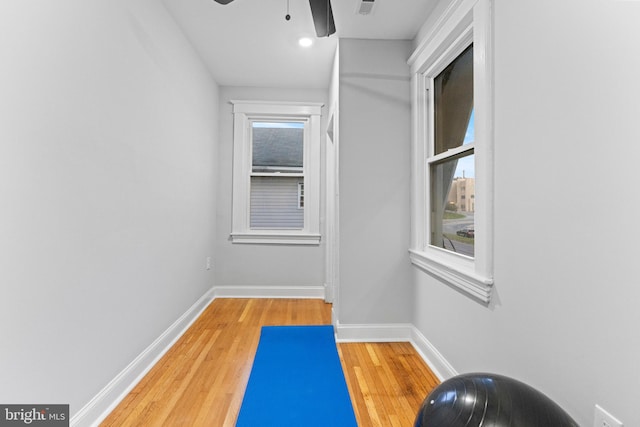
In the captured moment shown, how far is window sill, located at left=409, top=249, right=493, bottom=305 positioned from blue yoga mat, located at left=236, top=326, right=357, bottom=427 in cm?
92

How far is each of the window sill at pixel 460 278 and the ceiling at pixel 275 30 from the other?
1823 millimetres

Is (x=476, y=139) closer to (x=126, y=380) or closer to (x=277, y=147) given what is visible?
(x=126, y=380)

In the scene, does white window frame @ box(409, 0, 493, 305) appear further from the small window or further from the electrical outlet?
the small window

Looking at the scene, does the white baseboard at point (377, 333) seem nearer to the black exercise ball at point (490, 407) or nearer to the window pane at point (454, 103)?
the window pane at point (454, 103)

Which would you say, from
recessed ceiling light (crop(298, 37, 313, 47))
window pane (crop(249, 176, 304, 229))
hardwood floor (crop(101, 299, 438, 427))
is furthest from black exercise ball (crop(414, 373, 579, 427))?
window pane (crop(249, 176, 304, 229))

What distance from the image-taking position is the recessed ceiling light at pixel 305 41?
9.50 ft

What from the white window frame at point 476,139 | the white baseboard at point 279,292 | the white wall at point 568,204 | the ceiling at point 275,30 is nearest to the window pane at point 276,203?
the white baseboard at point 279,292

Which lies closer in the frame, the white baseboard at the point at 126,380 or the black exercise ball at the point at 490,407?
the black exercise ball at the point at 490,407

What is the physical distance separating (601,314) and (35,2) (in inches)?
91.6

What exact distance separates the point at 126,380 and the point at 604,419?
2.28 metres

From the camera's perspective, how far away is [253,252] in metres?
4.09

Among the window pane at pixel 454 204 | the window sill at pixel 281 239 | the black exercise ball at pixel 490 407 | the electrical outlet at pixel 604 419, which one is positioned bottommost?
the electrical outlet at pixel 604 419

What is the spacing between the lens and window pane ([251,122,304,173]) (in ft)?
13.8

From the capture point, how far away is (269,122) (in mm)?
4215
